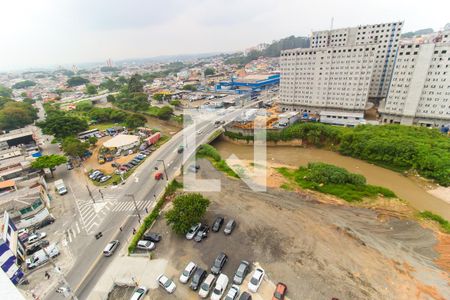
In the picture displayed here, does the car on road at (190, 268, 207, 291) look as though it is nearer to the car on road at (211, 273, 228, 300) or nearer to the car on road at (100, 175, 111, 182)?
the car on road at (211, 273, 228, 300)

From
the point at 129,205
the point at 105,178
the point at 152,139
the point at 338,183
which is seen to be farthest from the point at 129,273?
the point at 152,139

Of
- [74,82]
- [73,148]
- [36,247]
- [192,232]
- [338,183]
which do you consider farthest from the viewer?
[74,82]

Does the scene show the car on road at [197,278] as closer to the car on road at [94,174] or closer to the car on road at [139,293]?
the car on road at [139,293]

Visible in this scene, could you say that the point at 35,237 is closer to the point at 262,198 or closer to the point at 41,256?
the point at 41,256

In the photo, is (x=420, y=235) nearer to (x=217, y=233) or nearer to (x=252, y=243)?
(x=252, y=243)

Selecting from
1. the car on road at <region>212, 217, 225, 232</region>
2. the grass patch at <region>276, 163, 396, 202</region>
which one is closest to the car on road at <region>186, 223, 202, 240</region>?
the car on road at <region>212, 217, 225, 232</region>

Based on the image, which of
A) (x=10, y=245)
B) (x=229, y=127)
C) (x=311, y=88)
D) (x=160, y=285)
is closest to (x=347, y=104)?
(x=311, y=88)
